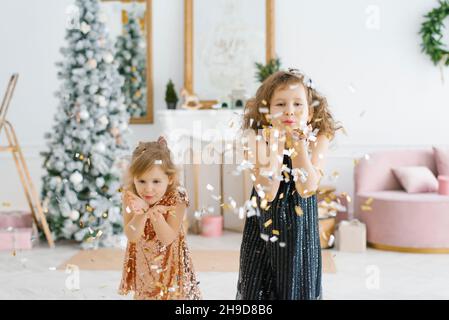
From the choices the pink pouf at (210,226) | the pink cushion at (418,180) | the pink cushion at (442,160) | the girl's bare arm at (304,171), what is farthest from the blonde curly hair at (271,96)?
the pink pouf at (210,226)

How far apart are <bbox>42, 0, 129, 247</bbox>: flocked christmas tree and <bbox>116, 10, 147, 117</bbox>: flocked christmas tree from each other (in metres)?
0.83

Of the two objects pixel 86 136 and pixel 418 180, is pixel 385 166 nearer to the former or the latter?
pixel 418 180

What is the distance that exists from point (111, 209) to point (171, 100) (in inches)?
48.3

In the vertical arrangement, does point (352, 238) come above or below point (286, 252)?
below

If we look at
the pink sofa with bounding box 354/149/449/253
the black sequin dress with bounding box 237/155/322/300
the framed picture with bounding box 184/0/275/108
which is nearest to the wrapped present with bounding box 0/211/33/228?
the framed picture with bounding box 184/0/275/108

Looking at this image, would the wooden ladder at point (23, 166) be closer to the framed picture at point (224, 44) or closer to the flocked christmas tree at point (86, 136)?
the flocked christmas tree at point (86, 136)

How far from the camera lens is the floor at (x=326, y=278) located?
374cm

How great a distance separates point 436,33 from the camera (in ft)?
18.4

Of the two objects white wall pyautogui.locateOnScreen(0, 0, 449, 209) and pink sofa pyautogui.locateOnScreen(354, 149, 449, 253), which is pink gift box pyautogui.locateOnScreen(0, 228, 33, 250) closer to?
white wall pyautogui.locateOnScreen(0, 0, 449, 209)

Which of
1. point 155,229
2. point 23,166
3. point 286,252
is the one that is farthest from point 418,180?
point 155,229

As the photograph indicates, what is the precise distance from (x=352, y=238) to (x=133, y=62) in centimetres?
262

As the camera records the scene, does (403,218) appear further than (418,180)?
No

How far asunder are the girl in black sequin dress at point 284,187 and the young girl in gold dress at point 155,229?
0.83 feet
